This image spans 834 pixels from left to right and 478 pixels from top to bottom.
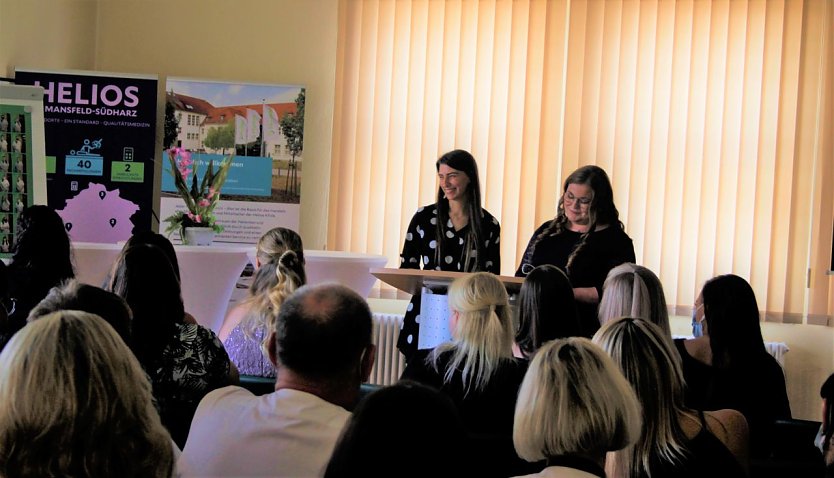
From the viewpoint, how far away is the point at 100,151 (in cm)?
572

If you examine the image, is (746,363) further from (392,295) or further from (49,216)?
(392,295)

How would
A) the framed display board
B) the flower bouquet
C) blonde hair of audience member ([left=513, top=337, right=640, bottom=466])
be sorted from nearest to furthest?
blonde hair of audience member ([left=513, top=337, right=640, bottom=466])
the flower bouquet
the framed display board

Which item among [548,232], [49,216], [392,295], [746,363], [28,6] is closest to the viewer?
[746,363]

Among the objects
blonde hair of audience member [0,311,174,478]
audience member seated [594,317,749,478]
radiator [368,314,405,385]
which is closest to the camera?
blonde hair of audience member [0,311,174,478]

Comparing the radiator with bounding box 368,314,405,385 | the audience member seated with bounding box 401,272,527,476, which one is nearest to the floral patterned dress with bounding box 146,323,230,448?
the audience member seated with bounding box 401,272,527,476

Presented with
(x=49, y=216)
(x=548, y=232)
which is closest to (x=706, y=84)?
(x=548, y=232)

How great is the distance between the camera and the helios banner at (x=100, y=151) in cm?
564

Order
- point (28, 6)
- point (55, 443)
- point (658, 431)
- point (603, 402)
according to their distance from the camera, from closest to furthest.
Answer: point (55, 443)
point (603, 402)
point (658, 431)
point (28, 6)

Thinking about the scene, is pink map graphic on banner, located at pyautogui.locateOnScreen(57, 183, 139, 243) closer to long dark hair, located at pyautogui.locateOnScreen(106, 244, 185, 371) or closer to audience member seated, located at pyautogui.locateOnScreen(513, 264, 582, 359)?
long dark hair, located at pyautogui.locateOnScreen(106, 244, 185, 371)

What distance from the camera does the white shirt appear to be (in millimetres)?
1581

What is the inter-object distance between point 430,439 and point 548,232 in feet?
10.0

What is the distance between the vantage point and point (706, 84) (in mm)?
5773

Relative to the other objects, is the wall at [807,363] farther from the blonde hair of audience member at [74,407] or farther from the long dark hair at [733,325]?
the blonde hair of audience member at [74,407]

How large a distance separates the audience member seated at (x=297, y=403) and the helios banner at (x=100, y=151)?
431 centimetres
